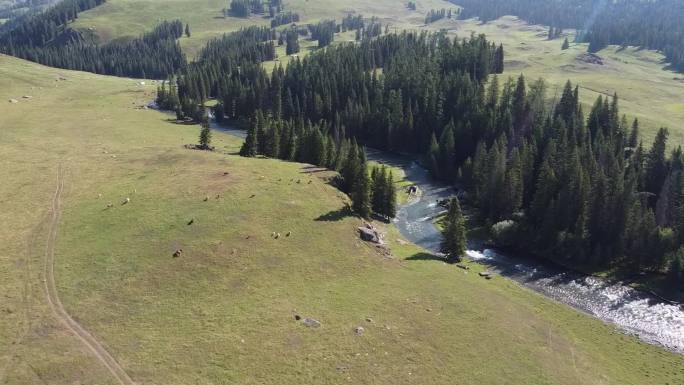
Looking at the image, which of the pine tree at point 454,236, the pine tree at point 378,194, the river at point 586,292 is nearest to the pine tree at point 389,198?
the pine tree at point 378,194

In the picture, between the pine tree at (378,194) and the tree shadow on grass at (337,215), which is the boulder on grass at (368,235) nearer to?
the tree shadow on grass at (337,215)

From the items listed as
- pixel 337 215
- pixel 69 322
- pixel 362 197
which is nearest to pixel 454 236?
pixel 362 197

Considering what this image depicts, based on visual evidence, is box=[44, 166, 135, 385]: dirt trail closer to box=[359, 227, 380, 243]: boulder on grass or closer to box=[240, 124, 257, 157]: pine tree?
box=[359, 227, 380, 243]: boulder on grass

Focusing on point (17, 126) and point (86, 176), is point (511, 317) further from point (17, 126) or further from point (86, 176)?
point (17, 126)

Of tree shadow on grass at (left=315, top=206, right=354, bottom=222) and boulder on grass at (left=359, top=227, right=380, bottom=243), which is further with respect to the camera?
tree shadow on grass at (left=315, top=206, right=354, bottom=222)

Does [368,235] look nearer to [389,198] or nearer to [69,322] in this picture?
[389,198]

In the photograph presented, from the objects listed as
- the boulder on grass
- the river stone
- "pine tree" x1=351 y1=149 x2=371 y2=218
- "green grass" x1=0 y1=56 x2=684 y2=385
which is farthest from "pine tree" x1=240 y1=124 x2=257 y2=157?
the river stone
